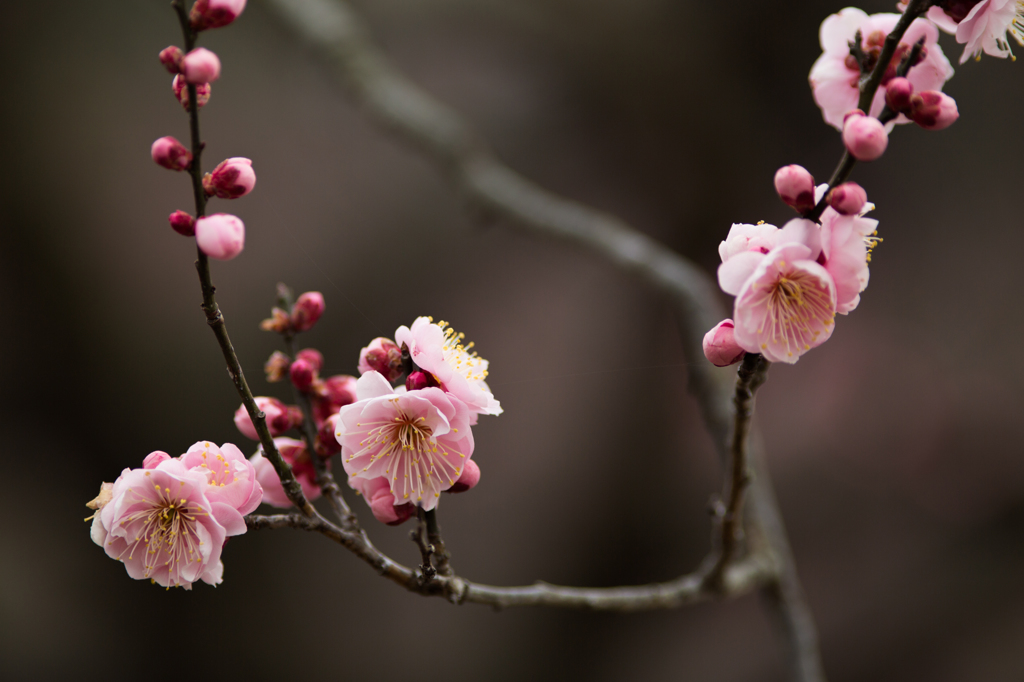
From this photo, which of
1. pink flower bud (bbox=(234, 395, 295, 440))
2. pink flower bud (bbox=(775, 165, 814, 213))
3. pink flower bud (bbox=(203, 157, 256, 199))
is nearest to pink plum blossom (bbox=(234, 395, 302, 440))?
pink flower bud (bbox=(234, 395, 295, 440))

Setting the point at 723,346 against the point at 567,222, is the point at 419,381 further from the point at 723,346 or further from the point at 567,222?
the point at 567,222

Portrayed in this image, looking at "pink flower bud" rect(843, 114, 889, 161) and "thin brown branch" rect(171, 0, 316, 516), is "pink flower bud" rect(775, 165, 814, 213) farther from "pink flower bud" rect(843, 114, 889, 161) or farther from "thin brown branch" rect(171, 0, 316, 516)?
"thin brown branch" rect(171, 0, 316, 516)

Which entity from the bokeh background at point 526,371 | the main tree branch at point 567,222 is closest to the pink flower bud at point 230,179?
the main tree branch at point 567,222

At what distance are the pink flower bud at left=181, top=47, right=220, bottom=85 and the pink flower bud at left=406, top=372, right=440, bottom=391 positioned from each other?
24 centimetres

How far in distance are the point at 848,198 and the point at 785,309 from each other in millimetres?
82

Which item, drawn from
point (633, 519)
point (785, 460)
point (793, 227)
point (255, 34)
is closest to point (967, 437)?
point (785, 460)

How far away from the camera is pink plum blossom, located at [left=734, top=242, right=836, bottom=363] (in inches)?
16.3

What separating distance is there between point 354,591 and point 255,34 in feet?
6.26

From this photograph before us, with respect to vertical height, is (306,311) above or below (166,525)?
above

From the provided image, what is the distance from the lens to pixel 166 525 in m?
0.47

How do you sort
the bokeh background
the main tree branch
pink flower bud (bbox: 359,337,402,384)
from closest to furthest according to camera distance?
pink flower bud (bbox: 359,337,402,384) < the main tree branch < the bokeh background

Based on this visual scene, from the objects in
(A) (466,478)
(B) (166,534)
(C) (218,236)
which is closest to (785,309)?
(A) (466,478)

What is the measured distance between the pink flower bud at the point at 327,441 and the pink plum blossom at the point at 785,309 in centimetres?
35

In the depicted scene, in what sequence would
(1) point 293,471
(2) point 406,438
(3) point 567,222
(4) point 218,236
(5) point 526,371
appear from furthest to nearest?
(5) point 526,371, (3) point 567,222, (1) point 293,471, (2) point 406,438, (4) point 218,236
